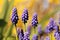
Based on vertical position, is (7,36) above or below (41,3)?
below

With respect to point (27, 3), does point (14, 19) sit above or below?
below

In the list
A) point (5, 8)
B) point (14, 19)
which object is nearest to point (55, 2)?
point (5, 8)

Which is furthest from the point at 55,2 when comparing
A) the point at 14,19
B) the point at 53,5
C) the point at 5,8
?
the point at 14,19

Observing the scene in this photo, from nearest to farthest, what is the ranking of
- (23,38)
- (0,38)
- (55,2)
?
(23,38) < (0,38) < (55,2)

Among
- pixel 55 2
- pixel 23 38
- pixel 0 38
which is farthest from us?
pixel 55 2

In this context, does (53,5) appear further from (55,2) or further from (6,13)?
(6,13)

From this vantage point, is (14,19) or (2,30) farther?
(2,30)

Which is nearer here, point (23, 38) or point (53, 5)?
point (23, 38)

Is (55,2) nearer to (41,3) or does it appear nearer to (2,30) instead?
(41,3)

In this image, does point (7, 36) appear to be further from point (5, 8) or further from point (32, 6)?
point (32, 6)
